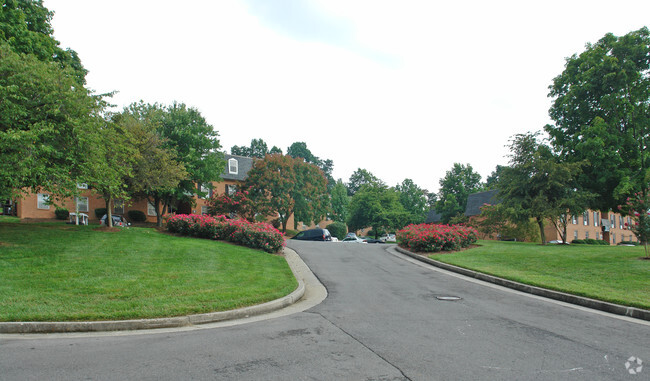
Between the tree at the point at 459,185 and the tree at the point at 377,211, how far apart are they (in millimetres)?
11162

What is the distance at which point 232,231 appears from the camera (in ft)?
61.3

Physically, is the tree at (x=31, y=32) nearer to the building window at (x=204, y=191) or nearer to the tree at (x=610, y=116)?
the building window at (x=204, y=191)

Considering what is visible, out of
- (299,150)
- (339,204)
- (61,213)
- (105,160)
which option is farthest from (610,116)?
(299,150)

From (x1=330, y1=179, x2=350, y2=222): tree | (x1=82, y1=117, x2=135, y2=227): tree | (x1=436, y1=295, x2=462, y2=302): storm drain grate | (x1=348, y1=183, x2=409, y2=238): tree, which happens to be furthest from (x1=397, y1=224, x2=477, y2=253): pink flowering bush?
(x1=330, y1=179, x2=350, y2=222): tree

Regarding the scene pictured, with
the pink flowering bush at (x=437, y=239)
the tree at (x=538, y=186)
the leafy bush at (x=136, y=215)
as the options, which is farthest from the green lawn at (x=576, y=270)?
the leafy bush at (x=136, y=215)

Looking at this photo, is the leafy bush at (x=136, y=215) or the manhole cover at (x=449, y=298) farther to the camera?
the leafy bush at (x=136, y=215)

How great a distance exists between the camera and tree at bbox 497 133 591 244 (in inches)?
887

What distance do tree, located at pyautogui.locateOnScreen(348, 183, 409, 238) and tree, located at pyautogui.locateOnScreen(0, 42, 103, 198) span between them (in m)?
49.4

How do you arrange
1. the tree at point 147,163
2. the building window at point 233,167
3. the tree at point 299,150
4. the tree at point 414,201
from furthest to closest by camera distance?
1. the tree at point 299,150
2. the tree at point 414,201
3. the building window at point 233,167
4. the tree at point 147,163

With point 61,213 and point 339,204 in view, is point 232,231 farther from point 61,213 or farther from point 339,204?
point 339,204

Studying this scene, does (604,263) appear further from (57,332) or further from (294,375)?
(57,332)

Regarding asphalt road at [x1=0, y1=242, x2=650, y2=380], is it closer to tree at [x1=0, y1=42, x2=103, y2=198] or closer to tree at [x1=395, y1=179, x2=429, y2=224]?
tree at [x1=0, y1=42, x2=103, y2=198]

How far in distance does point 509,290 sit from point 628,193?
2052 cm

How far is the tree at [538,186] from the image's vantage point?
22.5 m
